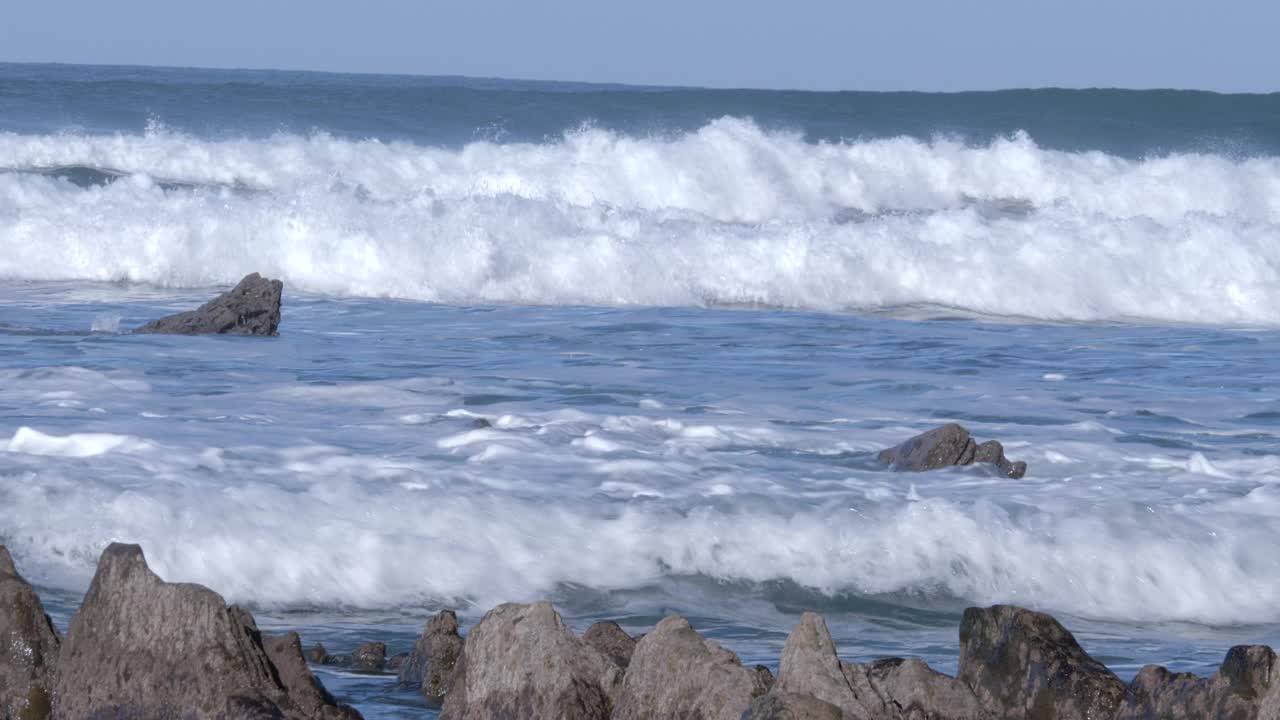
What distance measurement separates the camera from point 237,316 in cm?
1108

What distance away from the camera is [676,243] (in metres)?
17.7

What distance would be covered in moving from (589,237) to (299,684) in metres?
14.1

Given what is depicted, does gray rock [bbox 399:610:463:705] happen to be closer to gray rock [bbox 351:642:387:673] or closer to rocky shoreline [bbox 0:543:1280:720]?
gray rock [bbox 351:642:387:673]

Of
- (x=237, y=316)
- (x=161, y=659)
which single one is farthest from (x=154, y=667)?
(x=237, y=316)

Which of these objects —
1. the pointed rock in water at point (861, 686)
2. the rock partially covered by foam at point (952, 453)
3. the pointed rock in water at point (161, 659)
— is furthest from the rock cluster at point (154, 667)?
the rock partially covered by foam at point (952, 453)

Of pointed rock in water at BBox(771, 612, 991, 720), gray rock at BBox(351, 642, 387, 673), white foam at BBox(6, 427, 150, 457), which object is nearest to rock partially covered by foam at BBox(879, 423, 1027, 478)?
white foam at BBox(6, 427, 150, 457)

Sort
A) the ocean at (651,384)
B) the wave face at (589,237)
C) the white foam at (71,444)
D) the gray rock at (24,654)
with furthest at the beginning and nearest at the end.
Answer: the wave face at (589,237) → the white foam at (71,444) → the ocean at (651,384) → the gray rock at (24,654)

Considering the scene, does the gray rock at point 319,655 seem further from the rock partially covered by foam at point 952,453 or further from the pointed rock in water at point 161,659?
the rock partially covered by foam at point 952,453

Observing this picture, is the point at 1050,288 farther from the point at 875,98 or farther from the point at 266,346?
the point at 875,98

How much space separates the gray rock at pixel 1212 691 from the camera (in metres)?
3.11

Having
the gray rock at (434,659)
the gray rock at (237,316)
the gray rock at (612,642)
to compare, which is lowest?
the gray rock at (237,316)

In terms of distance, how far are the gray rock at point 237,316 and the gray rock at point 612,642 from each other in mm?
7632

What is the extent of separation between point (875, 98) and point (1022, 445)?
2433 cm

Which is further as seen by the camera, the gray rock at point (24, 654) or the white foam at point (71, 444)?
the white foam at point (71, 444)
